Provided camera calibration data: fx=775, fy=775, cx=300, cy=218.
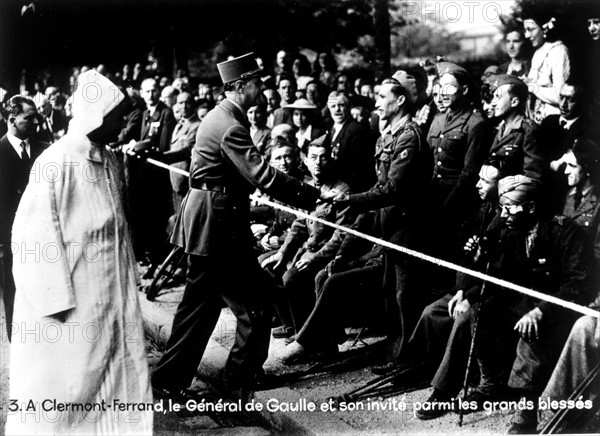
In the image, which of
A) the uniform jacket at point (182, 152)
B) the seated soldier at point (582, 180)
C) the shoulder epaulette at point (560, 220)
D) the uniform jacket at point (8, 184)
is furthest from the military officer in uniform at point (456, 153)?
the uniform jacket at point (8, 184)

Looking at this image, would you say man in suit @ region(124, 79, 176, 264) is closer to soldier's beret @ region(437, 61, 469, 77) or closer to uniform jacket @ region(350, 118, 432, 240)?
soldier's beret @ region(437, 61, 469, 77)

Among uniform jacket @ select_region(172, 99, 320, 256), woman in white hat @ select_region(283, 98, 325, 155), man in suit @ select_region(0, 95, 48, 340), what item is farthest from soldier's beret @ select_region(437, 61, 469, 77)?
man in suit @ select_region(0, 95, 48, 340)

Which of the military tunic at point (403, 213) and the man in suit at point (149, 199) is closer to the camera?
the military tunic at point (403, 213)

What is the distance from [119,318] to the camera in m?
4.49

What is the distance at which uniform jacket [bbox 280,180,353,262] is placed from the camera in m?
6.40

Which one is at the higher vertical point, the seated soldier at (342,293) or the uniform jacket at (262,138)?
the uniform jacket at (262,138)

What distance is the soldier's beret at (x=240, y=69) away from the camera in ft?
17.9

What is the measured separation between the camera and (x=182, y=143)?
886cm

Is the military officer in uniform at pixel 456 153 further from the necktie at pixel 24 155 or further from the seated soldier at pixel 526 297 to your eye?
the necktie at pixel 24 155

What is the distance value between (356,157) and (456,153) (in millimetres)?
1183

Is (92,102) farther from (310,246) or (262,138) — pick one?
(262,138)

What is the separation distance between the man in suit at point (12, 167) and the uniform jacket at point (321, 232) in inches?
95.4

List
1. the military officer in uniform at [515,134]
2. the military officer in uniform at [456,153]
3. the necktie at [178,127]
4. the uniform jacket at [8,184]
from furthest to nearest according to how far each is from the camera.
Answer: the necktie at [178,127] < the uniform jacket at [8,184] < the military officer in uniform at [456,153] < the military officer in uniform at [515,134]

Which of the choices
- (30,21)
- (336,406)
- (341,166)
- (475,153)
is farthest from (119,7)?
(336,406)
